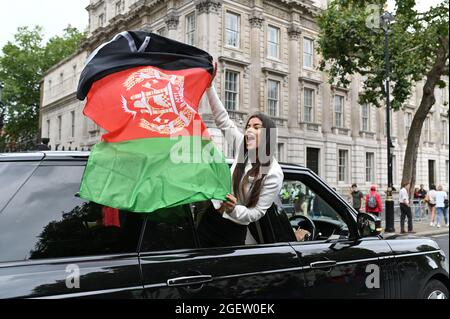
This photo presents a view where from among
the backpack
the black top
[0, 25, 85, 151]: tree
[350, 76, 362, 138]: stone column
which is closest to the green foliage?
the backpack

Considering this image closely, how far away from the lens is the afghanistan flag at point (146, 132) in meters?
2.25

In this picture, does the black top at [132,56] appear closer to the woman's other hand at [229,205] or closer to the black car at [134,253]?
the black car at [134,253]

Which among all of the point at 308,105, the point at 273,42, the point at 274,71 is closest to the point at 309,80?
the point at 308,105

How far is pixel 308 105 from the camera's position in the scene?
102 ft

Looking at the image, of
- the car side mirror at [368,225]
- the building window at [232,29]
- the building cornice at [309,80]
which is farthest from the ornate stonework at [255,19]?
the car side mirror at [368,225]

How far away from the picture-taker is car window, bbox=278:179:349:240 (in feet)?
11.0

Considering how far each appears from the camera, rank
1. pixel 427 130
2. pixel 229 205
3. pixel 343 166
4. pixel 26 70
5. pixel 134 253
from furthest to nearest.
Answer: pixel 26 70 < pixel 427 130 < pixel 343 166 < pixel 229 205 < pixel 134 253

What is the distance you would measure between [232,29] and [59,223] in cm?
2595

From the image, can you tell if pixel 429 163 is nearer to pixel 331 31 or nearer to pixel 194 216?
pixel 331 31

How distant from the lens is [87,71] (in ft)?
8.11

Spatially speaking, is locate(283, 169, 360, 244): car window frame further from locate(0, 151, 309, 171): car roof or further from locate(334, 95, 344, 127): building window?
locate(334, 95, 344, 127): building window

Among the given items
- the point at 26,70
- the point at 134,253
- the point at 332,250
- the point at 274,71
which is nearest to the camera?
the point at 134,253

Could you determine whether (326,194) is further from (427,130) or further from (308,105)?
(427,130)
